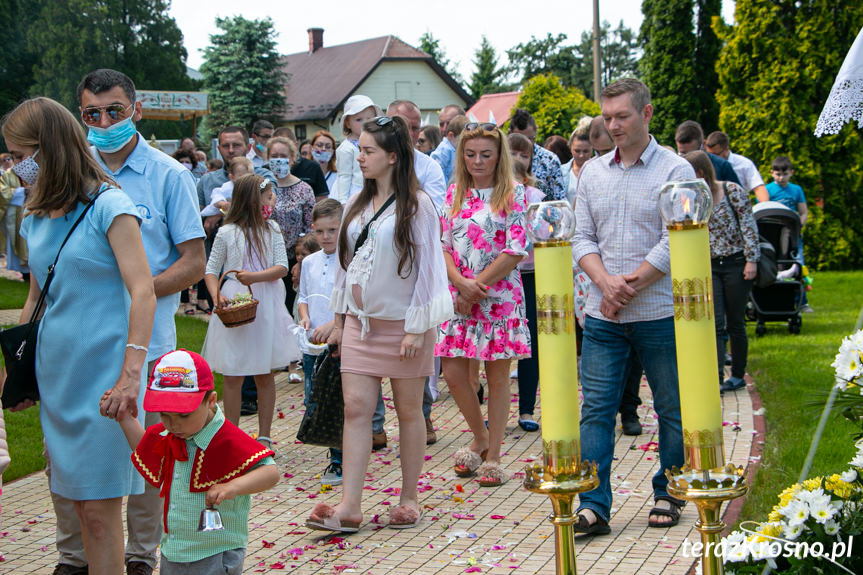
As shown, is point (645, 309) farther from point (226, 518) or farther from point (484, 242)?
point (226, 518)

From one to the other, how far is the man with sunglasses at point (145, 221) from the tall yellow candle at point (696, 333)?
11.0ft

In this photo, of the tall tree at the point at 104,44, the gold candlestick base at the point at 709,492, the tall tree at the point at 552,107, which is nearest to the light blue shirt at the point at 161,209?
the gold candlestick base at the point at 709,492

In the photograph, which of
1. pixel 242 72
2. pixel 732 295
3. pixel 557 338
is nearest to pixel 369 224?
pixel 557 338

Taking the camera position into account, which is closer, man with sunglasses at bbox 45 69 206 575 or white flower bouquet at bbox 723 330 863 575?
white flower bouquet at bbox 723 330 863 575

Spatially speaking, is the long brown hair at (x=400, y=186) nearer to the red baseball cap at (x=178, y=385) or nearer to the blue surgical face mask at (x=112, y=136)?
the blue surgical face mask at (x=112, y=136)

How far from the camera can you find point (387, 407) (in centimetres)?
945

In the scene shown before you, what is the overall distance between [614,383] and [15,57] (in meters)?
55.9

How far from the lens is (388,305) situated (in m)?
5.63

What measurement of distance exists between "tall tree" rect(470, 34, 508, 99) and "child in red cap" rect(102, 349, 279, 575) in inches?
3530

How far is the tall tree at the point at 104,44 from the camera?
54.2 meters

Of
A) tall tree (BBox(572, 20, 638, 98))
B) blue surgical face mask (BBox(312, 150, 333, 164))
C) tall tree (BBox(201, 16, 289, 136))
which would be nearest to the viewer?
blue surgical face mask (BBox(312, 150, 333, 164))

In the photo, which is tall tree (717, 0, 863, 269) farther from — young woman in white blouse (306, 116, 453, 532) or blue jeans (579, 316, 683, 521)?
young woman in white blouse (306, 116, 453, 532)

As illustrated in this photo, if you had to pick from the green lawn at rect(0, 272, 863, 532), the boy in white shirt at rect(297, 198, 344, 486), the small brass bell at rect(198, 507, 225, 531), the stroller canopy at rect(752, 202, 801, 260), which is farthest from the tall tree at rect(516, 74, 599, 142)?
the small brass bell at rect(198, 507, 225, 531)

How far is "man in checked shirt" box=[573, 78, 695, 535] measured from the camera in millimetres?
5168
